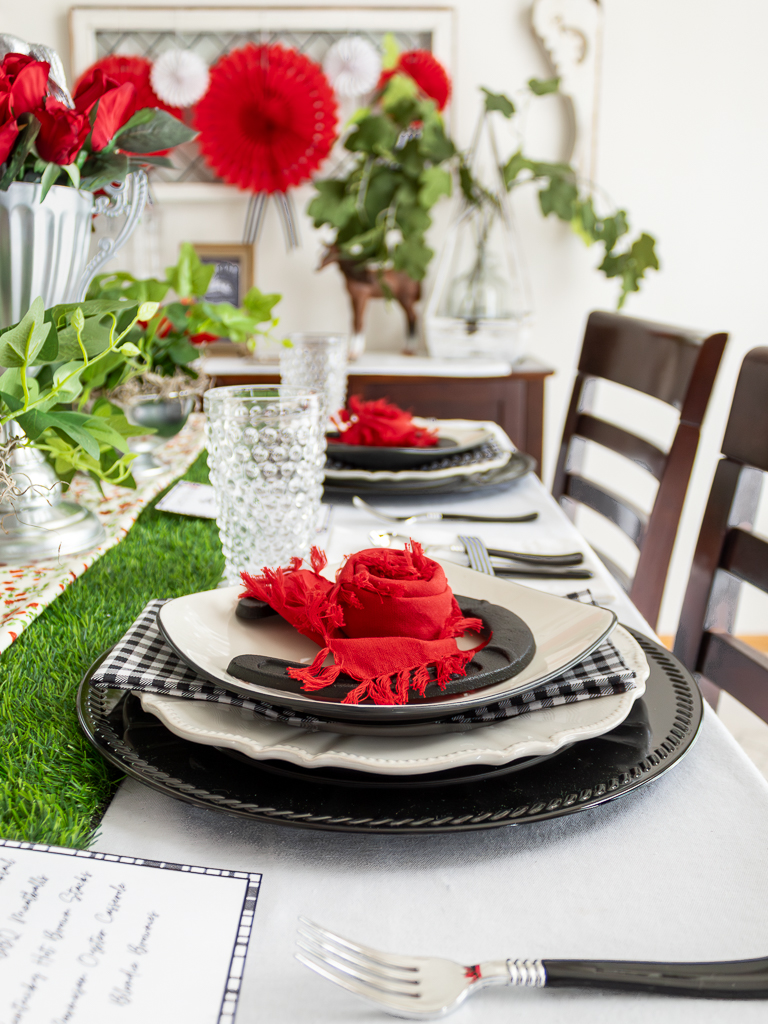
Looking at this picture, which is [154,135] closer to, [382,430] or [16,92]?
[16,92]

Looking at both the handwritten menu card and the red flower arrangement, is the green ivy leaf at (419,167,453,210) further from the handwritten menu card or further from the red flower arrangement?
the handwritten menu card

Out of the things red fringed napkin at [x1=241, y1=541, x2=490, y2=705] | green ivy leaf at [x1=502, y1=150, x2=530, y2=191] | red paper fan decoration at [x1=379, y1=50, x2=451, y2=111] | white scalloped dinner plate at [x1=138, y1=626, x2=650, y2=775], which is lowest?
white scalloped dinner plate at [x1=138, y1=626, x2=650, y2=775]

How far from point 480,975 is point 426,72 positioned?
2.30m

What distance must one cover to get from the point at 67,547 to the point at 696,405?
89 centimetres

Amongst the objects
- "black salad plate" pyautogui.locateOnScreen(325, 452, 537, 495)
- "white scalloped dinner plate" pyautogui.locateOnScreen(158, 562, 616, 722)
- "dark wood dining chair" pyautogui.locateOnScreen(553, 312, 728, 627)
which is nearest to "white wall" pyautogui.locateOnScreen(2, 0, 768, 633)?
"dark wood dining chair" pyautogui.locateOnScreen(553, 312, 728, 627)

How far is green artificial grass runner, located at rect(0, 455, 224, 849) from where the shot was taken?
0.41 meters

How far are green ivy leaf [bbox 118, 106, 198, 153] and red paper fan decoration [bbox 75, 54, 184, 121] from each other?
1.52m

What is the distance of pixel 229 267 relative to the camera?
2379 millimetres

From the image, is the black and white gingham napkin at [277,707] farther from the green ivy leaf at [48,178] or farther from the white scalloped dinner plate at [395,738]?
the green ivy leaf at [48,178]

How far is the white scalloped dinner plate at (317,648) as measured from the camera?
413mm

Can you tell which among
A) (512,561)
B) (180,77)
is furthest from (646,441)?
(180,77)

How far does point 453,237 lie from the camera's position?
7.28 ft

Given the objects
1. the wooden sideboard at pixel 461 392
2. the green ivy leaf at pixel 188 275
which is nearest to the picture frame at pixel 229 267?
the wooden sideboard at pixel 461 392

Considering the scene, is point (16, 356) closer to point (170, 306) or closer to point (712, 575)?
point (170, 306)
